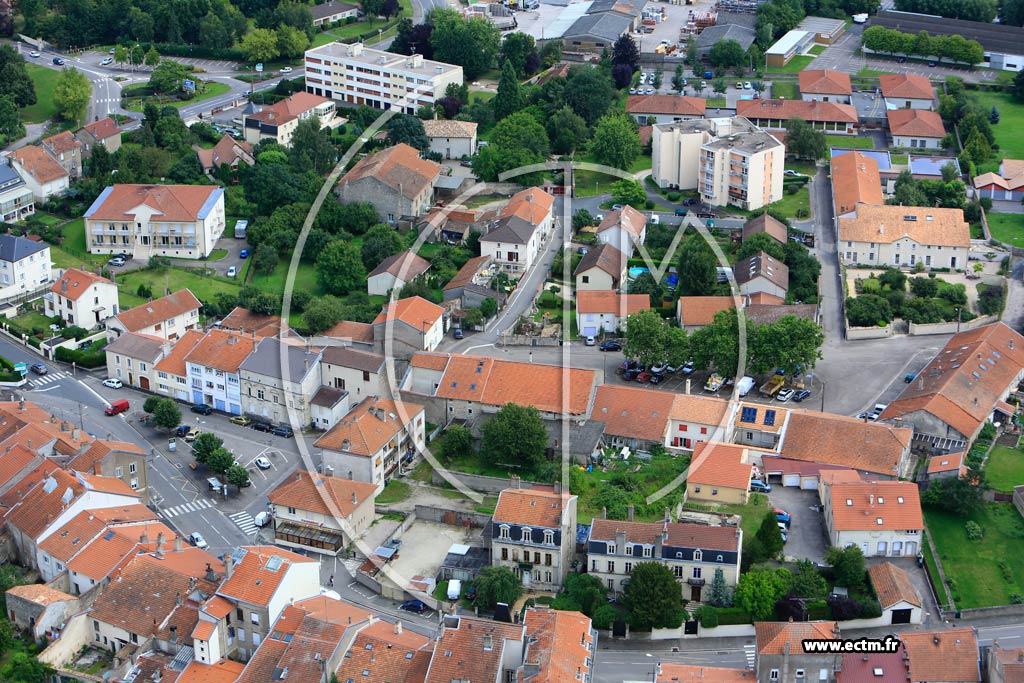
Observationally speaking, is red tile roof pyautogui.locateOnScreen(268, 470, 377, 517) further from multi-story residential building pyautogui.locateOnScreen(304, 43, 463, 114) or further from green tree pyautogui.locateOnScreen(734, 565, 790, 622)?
multi-story residential building pyautogui.locateOnScreen(304, 43, 463, 114)

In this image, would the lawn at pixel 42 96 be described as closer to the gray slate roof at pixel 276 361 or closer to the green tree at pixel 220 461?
the gray slate roof at pixel 276 361

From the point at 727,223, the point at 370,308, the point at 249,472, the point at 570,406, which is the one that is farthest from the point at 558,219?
the point at 249,472

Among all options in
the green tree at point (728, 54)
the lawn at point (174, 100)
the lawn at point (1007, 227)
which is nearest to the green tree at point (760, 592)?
the lawn at point (1007, 227)

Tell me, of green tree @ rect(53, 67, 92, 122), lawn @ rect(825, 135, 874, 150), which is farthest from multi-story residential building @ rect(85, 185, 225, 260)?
lawn @ rect(825, 135, 874, 150)

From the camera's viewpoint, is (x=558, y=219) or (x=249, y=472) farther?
(x=558, y=219)

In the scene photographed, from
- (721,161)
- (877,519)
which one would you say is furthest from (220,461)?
(721,161)

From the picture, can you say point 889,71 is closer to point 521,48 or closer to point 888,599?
point 521,48
